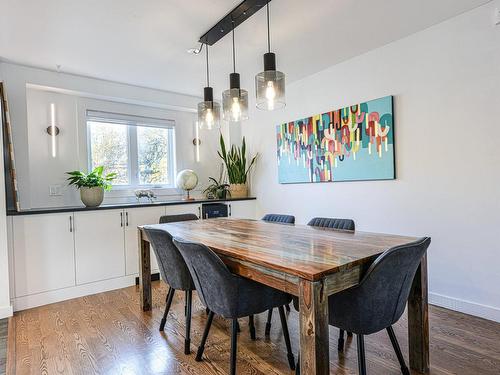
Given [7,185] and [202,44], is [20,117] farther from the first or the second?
[202,44]

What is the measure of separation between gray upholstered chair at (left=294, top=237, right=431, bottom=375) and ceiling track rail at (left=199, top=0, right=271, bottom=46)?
192 cm

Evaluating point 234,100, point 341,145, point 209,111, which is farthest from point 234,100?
point 341,145

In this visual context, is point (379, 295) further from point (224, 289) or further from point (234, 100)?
point (234, 100)

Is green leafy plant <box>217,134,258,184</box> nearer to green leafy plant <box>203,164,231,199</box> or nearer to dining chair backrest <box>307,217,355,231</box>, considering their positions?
green leafy plant <box>203,164,231,199</box>

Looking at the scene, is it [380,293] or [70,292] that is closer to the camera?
[380,293]

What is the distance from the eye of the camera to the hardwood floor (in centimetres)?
186

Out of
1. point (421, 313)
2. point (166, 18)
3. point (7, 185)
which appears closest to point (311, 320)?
point (421, 313)

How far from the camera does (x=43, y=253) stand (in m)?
3.01

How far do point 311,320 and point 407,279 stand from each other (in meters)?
0.62

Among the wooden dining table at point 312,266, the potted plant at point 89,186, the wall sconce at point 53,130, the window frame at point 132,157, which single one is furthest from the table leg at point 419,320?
the wall sconce at point 53,130

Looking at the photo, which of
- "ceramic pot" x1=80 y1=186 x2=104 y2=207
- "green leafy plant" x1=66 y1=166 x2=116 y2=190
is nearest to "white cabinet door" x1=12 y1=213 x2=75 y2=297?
"ceramic pot" x1=80 y1=186 x2=104 y2=207

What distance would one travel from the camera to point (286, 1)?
2.25m

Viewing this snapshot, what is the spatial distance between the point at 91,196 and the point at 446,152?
355 cm

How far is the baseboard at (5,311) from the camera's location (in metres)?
2.71
